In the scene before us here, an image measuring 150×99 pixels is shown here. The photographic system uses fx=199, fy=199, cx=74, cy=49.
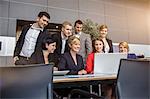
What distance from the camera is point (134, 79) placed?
4.49ft

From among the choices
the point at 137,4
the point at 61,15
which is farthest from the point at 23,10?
the point at 137,4

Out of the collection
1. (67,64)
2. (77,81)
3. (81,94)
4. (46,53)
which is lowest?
(81,94)

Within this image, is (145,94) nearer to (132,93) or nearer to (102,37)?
(132,93)

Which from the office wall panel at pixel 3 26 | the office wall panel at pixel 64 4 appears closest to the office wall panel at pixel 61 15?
the office wall panel at pixel 64 4

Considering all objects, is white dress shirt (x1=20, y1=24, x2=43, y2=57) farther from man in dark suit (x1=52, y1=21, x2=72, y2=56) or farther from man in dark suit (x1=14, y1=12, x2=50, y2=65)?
man in dark suit (x1=52, y1=21, x2=72, y2=56)

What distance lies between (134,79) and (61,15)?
369 centimetres

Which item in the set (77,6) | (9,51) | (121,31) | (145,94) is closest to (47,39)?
(9,51)

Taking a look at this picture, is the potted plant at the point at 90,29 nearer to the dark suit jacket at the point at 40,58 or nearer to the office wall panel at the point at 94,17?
the office wall panel at the point at 94,17

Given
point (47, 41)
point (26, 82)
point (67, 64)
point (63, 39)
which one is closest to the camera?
point (26, 82)

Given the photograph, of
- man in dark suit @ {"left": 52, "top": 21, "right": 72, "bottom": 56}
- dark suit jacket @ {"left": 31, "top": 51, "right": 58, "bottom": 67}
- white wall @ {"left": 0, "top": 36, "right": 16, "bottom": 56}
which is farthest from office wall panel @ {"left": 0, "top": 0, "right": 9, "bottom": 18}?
dark suit jacket @ {"left": 31, "top": 51, "right": 58, "bottom": 67}

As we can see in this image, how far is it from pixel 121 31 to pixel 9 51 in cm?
326

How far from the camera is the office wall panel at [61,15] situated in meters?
4.71

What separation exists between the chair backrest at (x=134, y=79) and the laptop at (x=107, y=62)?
2.71 feet

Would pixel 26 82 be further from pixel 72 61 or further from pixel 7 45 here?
pixel 7 45
